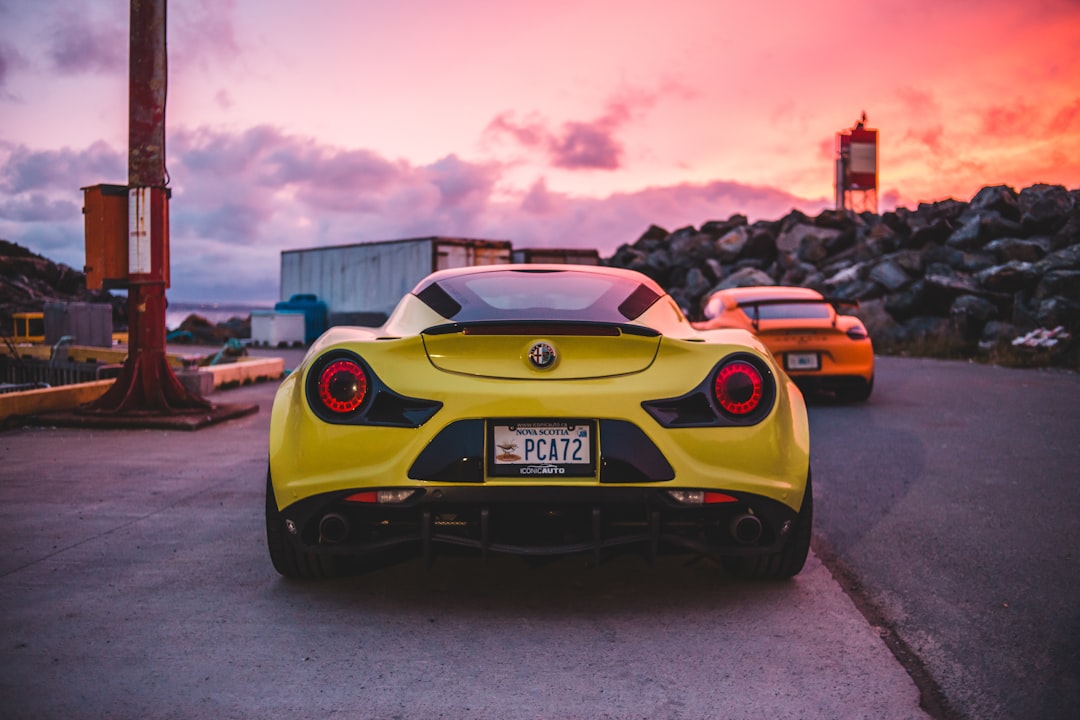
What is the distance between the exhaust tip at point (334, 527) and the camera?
3594mm

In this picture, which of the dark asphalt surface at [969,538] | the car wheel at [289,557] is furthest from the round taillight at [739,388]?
the car wheel at [289,557]

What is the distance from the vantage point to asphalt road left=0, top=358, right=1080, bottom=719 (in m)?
2.86

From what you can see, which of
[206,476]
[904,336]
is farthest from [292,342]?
[206,476]

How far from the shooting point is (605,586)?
4129 mm

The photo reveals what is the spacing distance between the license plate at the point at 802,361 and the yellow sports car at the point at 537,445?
7.63m

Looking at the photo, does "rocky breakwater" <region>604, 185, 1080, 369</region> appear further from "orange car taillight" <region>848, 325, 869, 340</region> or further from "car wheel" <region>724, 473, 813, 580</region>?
"car wheel" <region>724, 473, 813, 580</region>

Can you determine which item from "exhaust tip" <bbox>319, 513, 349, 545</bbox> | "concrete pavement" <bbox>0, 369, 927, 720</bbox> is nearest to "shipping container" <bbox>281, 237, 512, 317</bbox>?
"concrete pavement" <bbox>0, 369, 927, 720</bbox>

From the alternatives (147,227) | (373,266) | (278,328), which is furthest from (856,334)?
(278,328)

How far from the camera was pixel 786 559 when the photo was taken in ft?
13.1

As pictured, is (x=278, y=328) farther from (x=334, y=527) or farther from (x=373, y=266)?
(x=334, y=527)

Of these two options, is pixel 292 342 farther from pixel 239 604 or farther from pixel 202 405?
pixel 239 604

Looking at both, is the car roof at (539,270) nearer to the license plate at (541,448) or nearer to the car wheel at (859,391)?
the license plate at (541,448)

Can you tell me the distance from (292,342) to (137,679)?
101ft

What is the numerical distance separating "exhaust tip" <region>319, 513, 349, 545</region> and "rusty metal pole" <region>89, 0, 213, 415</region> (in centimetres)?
680
